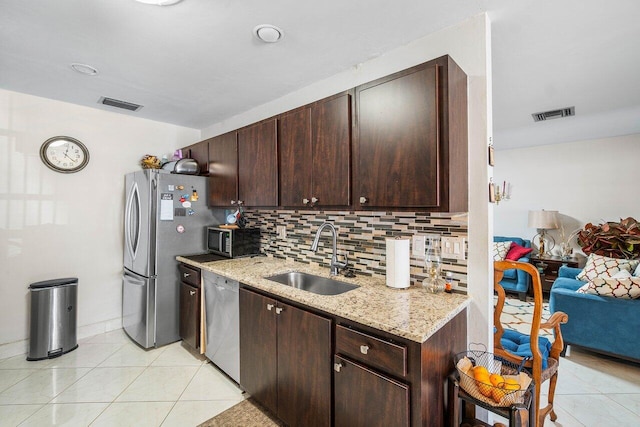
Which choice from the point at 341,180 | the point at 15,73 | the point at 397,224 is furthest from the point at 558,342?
the point at 15,73

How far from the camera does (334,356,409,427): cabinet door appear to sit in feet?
4.06

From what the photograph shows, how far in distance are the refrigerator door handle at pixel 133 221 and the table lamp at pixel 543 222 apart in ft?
18.6

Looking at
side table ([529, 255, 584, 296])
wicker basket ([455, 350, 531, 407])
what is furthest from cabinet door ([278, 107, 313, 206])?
side table ([529, 255, 584, 296])

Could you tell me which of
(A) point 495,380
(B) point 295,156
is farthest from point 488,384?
(B) point 295,156

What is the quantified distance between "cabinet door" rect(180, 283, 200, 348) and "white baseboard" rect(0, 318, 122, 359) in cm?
107

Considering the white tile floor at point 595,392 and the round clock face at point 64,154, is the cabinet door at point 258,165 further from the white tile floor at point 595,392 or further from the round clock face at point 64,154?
the white tile floor at point 595,392

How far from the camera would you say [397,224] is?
2.04 metres

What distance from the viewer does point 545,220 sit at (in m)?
4.67

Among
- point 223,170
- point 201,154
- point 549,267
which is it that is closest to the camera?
point 223,170

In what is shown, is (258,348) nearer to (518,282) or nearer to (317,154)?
(317,154)

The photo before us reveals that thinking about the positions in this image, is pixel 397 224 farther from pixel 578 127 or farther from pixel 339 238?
pixel 578 127

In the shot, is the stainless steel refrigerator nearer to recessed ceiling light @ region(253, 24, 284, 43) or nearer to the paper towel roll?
recessed ceiling light @ region(253, 24, 284, 43)

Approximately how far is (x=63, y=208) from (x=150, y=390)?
213 cm

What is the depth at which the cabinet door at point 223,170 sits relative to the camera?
2.86 metres
